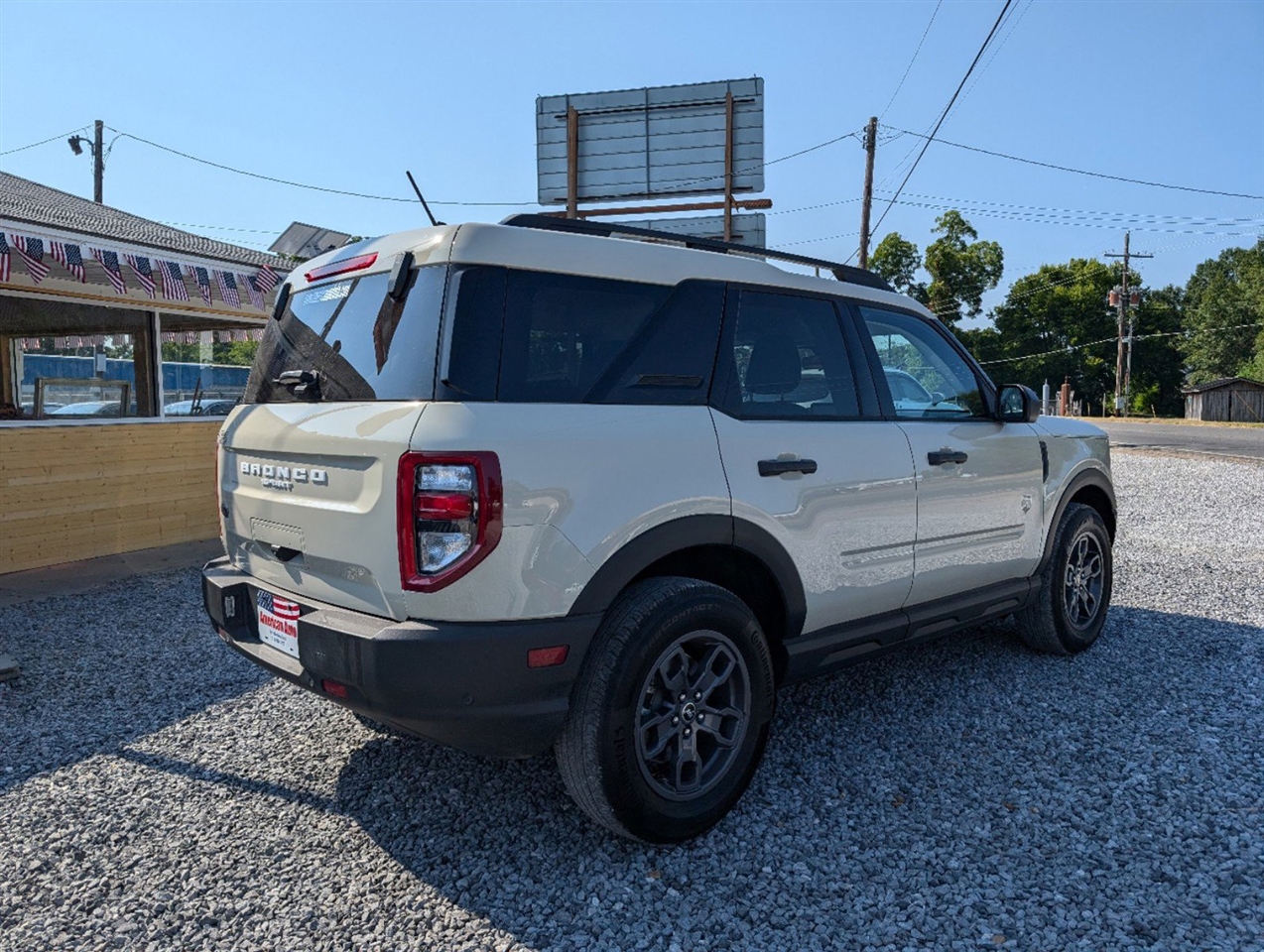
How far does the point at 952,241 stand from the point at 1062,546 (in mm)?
54115

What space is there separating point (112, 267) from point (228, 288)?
A: 1.14m

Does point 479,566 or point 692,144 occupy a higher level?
point 692,144

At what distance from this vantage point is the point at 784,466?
304 centimetres

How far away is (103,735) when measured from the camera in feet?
12.4

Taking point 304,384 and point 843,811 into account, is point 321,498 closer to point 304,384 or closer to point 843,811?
point 304,384

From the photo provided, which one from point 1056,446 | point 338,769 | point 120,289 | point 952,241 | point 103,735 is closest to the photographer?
point 338,769

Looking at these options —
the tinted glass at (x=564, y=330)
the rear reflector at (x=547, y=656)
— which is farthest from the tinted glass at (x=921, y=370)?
the rear reflector at (x=547, y=656)

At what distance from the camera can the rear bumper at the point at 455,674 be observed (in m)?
2.35

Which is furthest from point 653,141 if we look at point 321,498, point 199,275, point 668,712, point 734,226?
point 668,712

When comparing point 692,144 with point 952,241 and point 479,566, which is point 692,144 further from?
point 952,241

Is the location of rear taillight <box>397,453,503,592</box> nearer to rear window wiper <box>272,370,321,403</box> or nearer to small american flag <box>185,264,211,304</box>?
rear window wiper <box>272,370,321,403</box>

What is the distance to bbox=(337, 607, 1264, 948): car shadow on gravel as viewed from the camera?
252cm

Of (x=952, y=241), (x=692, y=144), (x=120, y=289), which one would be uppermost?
(x=952, y=241)

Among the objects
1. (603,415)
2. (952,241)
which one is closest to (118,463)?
(603,415)
